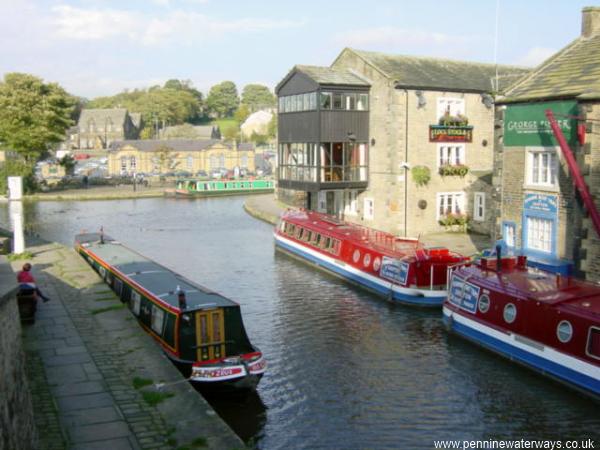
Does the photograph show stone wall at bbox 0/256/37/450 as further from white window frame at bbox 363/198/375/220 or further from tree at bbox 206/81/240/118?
tree at bbox 206/81/240/118

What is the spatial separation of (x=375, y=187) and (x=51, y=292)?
55.5 ft

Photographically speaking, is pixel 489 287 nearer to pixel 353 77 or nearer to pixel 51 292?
pixel 51 292

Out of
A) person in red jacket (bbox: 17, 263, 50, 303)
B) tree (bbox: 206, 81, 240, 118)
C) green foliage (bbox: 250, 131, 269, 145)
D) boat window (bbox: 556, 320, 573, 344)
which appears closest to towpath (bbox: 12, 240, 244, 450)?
person in red jacket (bbox: 17, 263, 50, 303)

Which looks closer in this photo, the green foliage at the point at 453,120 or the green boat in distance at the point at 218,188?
the green foliage at the point at 453,120

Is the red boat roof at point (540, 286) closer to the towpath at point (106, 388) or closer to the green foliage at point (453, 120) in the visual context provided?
the towpath at point (106, 388)

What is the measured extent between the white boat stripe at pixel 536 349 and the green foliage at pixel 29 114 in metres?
49.5

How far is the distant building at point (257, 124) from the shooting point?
130875 mm

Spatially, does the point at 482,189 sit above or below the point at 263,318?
above

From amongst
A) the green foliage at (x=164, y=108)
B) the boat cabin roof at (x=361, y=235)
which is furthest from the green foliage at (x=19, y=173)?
the green foliage at (x=164, y=108)

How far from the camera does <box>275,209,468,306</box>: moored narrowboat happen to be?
2056 cm

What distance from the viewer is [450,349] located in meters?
16.8

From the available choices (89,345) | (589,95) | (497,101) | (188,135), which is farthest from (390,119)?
(188,135)

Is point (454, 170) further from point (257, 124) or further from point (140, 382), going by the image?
point (257, 124)

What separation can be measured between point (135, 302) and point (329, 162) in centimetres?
1602
